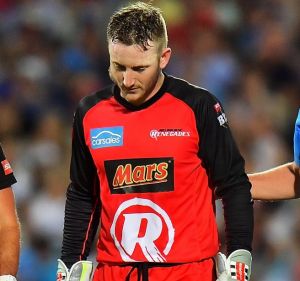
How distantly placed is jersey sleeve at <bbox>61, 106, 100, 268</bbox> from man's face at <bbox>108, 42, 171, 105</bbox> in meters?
0.39

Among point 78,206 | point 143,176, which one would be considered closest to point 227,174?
point 143,176

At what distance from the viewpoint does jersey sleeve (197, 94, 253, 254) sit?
16.6ft

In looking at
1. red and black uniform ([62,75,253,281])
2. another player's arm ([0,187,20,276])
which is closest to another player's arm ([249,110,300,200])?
red and black uniform ([62,75,253,281])

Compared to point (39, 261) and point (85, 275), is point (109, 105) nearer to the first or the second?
point (85, 275)

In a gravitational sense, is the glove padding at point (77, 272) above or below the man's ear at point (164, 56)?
below

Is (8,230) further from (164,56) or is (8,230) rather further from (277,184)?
(277,184)

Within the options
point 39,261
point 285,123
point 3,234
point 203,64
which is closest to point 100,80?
point 203,64

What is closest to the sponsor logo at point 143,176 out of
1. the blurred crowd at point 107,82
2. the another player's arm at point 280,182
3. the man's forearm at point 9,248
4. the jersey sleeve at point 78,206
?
the jersey sleeve at point 78,206

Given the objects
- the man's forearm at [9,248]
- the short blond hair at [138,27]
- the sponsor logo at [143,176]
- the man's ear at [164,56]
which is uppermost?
the short blond hair at [138,27]

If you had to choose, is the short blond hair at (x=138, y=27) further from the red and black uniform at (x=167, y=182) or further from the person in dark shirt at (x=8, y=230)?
the person in dark shirt at (x=8, y=230)

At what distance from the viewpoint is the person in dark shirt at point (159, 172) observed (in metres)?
5.02

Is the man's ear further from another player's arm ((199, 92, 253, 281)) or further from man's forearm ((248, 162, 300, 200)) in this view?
man's forearm ((248, 162, 300, 200))

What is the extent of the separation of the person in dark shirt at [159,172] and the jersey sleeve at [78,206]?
4.3 inches

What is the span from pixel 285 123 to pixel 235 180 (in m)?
6.08
